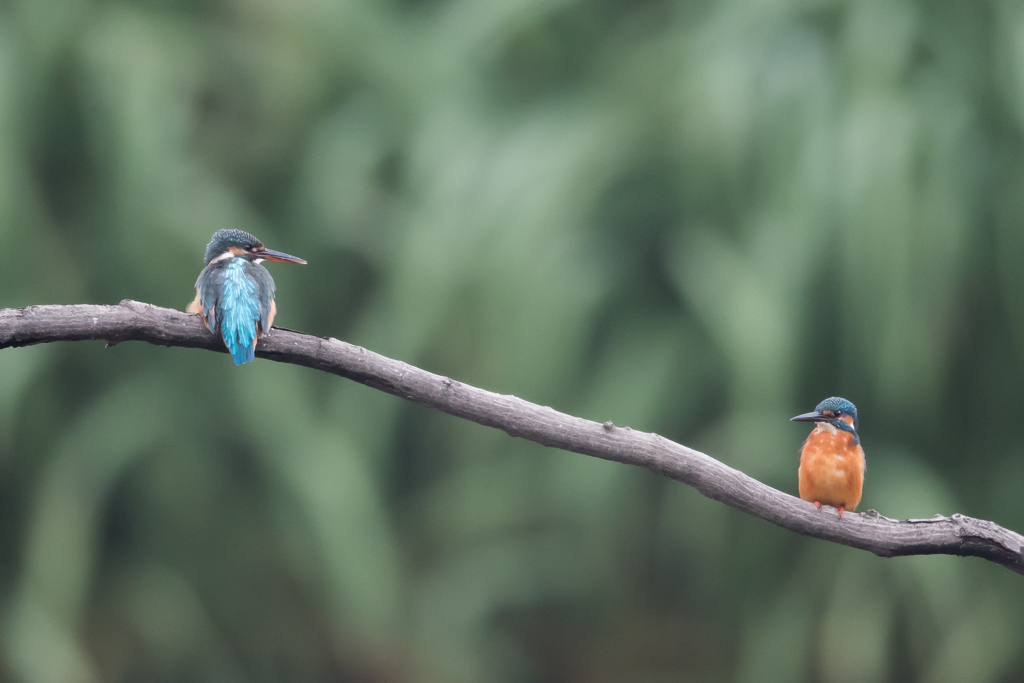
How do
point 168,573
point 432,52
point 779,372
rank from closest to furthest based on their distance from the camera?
point 779,372 → point 168,573 → point 432,52

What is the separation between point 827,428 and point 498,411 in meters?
0.33

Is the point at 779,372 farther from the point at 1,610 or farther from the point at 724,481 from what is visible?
the point at 1,610

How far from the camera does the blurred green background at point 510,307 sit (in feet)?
5.46

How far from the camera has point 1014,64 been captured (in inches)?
66.2

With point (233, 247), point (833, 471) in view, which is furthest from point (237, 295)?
point (833, 471)

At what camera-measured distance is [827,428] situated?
2.25ft

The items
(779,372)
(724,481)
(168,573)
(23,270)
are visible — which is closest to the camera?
(724,481)

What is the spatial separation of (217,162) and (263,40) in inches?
13.2

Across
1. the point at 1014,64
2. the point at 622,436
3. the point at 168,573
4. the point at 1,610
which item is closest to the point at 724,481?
the point at 622,436

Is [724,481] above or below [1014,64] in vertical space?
below

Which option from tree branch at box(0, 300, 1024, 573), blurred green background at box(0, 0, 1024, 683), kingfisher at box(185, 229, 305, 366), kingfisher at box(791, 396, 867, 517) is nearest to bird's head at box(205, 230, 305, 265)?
kingfisher at box(185, 229, 305, 366)

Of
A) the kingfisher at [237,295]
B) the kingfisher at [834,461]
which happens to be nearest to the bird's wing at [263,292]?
the kingfisher at [237,295]

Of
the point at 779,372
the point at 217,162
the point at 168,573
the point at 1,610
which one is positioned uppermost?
the point at 217,162

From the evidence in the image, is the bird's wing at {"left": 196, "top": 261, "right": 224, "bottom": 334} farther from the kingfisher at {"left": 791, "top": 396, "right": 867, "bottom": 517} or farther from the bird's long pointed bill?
the kingfisher at {"left": 791, "top": 396, "right": 867, "bottom": 517}
